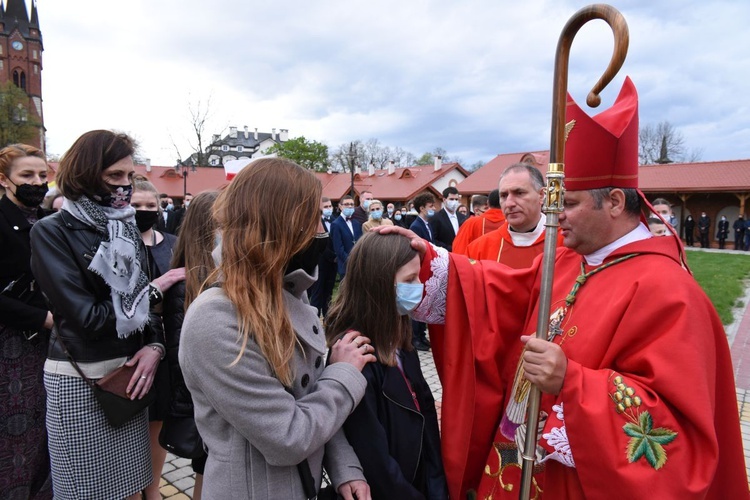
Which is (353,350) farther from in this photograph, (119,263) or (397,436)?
(119,263)

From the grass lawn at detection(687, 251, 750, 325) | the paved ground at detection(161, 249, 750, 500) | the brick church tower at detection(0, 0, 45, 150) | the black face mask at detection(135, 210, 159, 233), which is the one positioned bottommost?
the paved ground at detection(161, 249, 750, 500)

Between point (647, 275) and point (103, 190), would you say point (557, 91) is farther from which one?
point (103, 190)

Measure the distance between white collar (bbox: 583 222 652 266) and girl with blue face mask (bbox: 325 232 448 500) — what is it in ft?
2.18

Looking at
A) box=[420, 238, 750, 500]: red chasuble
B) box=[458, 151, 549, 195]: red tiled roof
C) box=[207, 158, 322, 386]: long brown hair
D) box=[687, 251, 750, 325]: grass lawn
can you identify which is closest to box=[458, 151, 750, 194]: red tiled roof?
box=[458, 151, 549, 195]: red tiled roof

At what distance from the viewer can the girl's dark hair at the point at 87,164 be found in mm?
2154

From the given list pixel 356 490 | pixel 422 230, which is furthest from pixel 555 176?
pixel 422 230

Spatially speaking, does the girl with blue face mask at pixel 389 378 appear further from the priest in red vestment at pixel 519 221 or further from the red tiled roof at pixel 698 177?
the red tiled roof at pixel 698 177

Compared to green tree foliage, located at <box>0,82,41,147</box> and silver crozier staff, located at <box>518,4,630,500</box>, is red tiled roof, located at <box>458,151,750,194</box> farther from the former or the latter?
green tree foliage, located at <box>0,82,41,147</box>

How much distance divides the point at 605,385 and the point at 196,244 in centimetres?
197

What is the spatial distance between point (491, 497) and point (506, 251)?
7.69 ft

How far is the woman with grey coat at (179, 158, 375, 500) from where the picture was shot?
1.35m

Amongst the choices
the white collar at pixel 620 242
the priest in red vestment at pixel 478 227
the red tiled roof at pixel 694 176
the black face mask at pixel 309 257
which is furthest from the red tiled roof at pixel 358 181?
the black face mask at pixel 309 257

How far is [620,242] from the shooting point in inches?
69.6

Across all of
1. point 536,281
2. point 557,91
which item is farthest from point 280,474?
point 557,91
